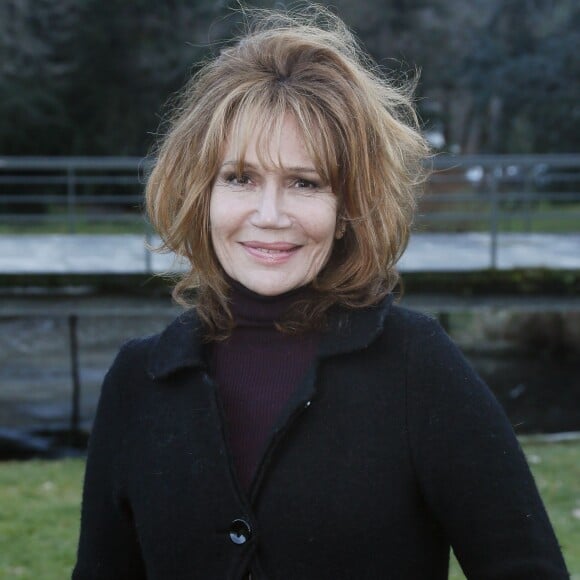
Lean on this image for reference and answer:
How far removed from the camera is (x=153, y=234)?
33.3 ft

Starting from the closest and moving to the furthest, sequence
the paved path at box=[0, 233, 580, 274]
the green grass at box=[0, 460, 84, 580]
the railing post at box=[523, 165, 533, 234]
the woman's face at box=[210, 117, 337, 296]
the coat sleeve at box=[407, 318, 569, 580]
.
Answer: the coat sleeve at box=[407, 318, 569, 580] < the woman's face at box=[210, 117, 337, 296] < the green grass at box=[0, 460, 84, 580] < the paved path at box=[0, 233, 580, 274] < the railing post at box=[523, 165, 533, 234]

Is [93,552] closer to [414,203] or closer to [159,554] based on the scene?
[159,554]

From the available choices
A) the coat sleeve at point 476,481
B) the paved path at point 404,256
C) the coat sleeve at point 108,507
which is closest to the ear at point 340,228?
the coat sleeve at point 476,481

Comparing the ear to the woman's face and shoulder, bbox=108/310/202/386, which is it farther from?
shoulder, bbox=108/310/202/386

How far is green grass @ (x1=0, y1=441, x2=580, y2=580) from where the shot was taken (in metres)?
4.66

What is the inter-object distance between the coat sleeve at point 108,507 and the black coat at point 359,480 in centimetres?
7

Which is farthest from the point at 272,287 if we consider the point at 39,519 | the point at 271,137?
the point at 39,519

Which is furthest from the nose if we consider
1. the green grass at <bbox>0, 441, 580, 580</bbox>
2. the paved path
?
the paved path

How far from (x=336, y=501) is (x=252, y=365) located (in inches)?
10.9

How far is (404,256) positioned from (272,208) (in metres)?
9.25

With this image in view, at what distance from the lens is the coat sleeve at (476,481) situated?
1529 millimetres

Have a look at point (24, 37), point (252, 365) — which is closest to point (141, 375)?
point (252, 365)

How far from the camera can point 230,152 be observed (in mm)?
1666

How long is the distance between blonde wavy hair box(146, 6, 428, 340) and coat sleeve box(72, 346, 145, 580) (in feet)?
0.68
